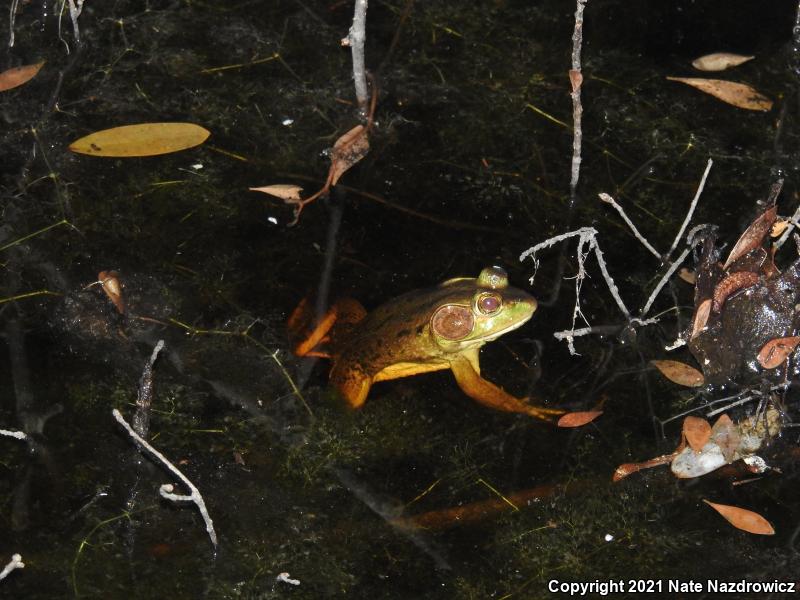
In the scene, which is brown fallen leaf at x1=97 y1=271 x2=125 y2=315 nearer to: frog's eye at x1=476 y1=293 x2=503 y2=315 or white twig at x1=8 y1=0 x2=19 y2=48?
frog's eye at x1=476 y1=293 x2=503 y2=315

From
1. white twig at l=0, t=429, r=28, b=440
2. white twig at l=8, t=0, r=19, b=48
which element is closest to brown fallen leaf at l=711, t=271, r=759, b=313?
white twig at l=0, t=429, r=28, b=440

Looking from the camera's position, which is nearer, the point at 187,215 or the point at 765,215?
the point at 765,215

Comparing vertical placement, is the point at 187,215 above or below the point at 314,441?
above

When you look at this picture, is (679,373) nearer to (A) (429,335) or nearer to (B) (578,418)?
(B) (578,418)

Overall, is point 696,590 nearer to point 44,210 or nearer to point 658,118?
point 658,118

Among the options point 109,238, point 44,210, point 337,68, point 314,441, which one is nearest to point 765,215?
point 314,441

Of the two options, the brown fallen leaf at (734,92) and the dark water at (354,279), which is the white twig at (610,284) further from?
the brown fallen leaf at (734,92)
